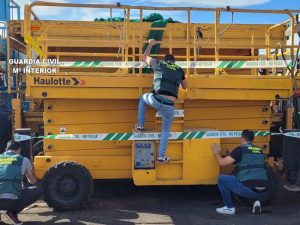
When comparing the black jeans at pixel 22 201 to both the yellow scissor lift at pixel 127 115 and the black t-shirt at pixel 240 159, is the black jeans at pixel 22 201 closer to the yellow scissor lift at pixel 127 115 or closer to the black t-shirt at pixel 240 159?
the yellow scissor lift at pixel 127 115

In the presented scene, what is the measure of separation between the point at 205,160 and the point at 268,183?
3.22 ft

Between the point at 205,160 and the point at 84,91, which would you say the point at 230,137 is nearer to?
the point at 205,160

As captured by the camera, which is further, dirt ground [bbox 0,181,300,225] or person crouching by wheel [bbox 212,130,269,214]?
person crouching by wheel [bbox 212,130,269,214]

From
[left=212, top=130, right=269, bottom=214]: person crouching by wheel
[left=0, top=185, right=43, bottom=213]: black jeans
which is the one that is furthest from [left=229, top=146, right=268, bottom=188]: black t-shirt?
[left=0, top=185, right=43, bottom=213]: black jeans

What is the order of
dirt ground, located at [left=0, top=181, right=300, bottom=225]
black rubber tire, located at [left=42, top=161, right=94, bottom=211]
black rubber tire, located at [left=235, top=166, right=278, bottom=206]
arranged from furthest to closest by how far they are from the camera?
black rubber tire, located at [left=235, top=166, right=278, bottom=206]
black rubber tire, located at [left=42, top=161, right=94, bottom=211]
dirt ground, located at [left=0, top=181, right=300, bottom=225]

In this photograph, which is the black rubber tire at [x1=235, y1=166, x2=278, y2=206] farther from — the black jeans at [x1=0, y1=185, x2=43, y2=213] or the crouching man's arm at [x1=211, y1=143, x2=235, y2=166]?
the black jeans at [x1=0, y1=185, x2=43, y2=213]

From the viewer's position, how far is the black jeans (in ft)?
18.4

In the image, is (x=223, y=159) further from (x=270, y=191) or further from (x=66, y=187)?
(x=66, y=187)

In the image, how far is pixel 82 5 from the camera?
6.37m

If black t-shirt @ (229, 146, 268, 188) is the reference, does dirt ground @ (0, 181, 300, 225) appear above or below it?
below

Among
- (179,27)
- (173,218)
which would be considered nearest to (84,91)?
(173,218)

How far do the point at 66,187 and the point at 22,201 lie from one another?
30.4 inches

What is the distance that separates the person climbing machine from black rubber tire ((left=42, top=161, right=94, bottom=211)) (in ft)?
3.63

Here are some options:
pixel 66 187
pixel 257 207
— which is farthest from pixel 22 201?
pixel 257 207
